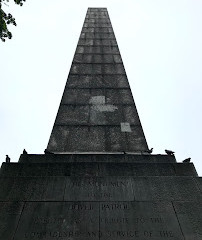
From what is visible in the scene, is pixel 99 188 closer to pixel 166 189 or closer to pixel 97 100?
pixel 166 189

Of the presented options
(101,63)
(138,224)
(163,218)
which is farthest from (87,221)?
(101,63)

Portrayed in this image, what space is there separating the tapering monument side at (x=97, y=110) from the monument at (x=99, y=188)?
3 cm

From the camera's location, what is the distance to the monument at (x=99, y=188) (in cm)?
443

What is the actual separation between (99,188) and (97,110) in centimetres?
374

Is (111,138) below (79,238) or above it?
above

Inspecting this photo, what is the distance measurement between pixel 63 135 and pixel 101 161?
6.25ft

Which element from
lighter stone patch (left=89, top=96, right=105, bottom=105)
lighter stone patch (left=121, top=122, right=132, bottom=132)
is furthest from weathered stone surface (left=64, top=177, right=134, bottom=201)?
lighter stone patch (left=89, top=96, right=105, bottom=105)

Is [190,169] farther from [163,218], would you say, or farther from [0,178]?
[0,178]

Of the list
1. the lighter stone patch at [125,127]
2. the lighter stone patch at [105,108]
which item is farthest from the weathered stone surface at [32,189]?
the lighter stone patch at [105,108]

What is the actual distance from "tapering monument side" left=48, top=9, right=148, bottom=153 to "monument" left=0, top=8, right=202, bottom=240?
0.11 feet

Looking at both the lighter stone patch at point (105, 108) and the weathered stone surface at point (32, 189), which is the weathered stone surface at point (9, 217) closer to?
the weathered stone surface at point (32, 189)

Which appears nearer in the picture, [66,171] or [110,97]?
[66,171]

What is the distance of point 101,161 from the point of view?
6234 millimetres

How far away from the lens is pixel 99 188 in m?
5.34
